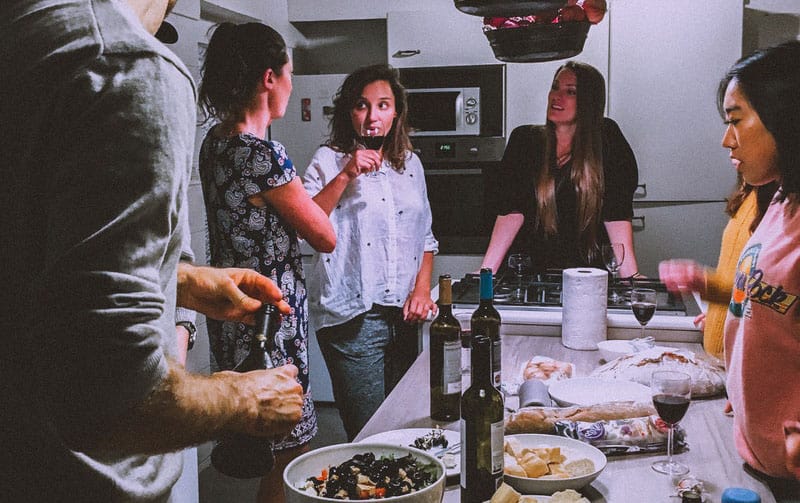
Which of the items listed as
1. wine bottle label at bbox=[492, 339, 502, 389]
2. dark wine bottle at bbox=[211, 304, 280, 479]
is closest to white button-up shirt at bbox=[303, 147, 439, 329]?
wine bottle label at bbox=[492, 339, 502, 389]

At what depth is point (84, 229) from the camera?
83 centimetres

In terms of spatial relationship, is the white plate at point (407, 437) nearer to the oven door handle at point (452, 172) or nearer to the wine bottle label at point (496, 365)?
the wine bottle label at point (496, 365)

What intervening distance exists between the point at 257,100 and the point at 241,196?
0.30 meters

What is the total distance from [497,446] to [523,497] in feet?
0.29

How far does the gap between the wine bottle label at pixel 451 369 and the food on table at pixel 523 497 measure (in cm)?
43

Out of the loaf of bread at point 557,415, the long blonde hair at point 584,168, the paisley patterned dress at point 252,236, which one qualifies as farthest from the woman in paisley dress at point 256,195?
the long blonde hair at point 584,168

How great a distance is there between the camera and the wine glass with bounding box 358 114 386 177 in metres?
2.64

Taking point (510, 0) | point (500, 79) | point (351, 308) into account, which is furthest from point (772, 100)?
point (500, 79)

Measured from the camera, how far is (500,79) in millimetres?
4004

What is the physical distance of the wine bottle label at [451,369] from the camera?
162 centimetres

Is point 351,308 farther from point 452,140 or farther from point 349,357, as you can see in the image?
point 452,140

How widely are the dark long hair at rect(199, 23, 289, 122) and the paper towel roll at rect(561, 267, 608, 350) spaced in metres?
1.05

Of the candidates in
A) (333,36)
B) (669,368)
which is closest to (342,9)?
(333,36)

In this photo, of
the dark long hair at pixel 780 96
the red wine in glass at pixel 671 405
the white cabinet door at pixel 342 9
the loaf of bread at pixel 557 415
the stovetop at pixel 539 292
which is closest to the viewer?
the red wine in glass at pixel 671 405
